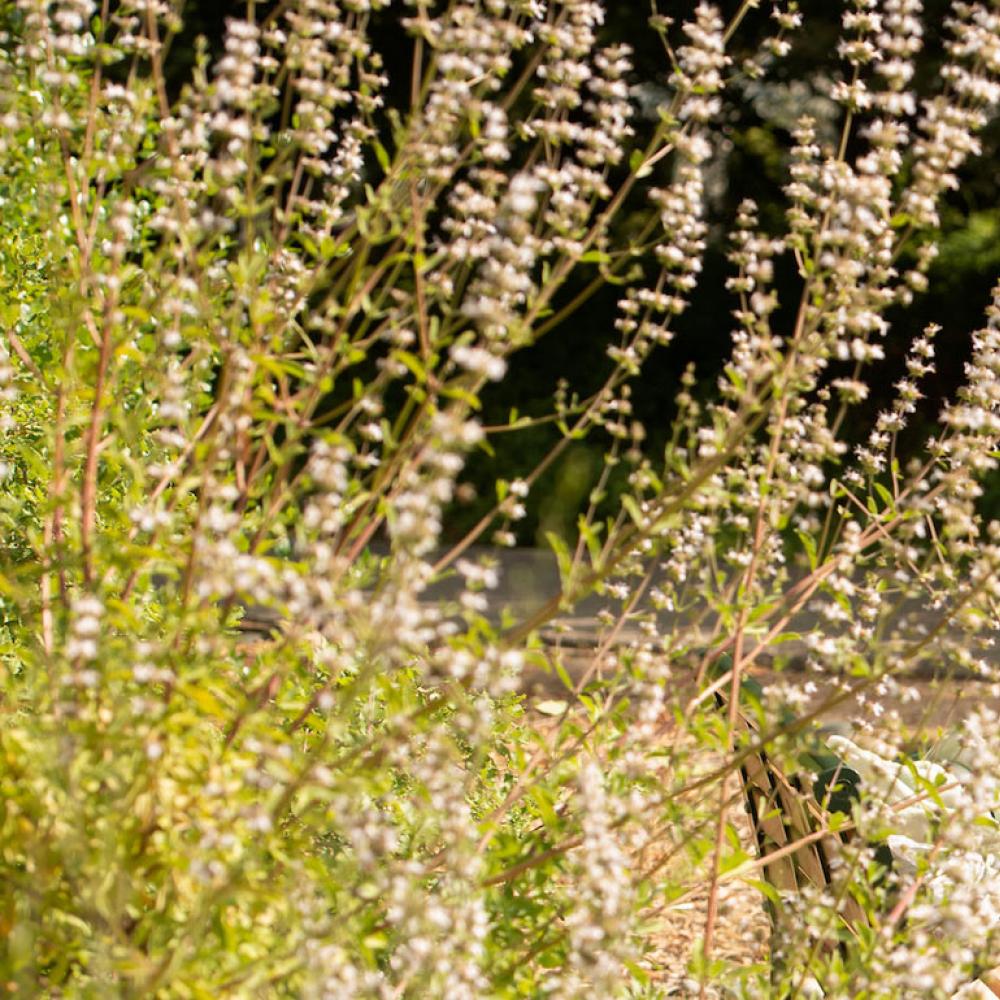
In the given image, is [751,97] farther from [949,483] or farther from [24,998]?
[24,998]

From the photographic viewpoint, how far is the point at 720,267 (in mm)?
15297

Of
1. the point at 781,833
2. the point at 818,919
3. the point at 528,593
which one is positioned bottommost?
the point at 528,593

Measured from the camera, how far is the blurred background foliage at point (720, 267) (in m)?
13.2

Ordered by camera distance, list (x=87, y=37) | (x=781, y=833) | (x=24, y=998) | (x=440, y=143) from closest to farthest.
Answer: (x=24, y=998)
(x=440, y=143)
(x=781, y=833)
(x=87, y=37)

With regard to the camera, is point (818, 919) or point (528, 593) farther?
point (528, 593)

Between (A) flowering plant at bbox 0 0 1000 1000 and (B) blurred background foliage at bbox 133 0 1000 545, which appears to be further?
(B) blurred background foliage at bbox 133 0 1000 545

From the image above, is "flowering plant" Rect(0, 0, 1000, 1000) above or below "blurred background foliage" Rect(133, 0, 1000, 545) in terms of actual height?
above

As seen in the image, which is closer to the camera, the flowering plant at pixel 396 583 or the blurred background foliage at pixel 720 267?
the flowering plant at pixel 396 583

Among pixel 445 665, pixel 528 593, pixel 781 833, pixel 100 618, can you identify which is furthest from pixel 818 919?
pixel 528 593

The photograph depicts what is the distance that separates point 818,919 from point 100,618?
138 centimetres

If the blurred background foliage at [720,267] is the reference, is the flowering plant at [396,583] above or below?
above

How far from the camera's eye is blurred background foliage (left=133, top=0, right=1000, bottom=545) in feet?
43.3

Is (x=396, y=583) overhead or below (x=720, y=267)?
overhead

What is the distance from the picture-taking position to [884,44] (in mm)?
2441
